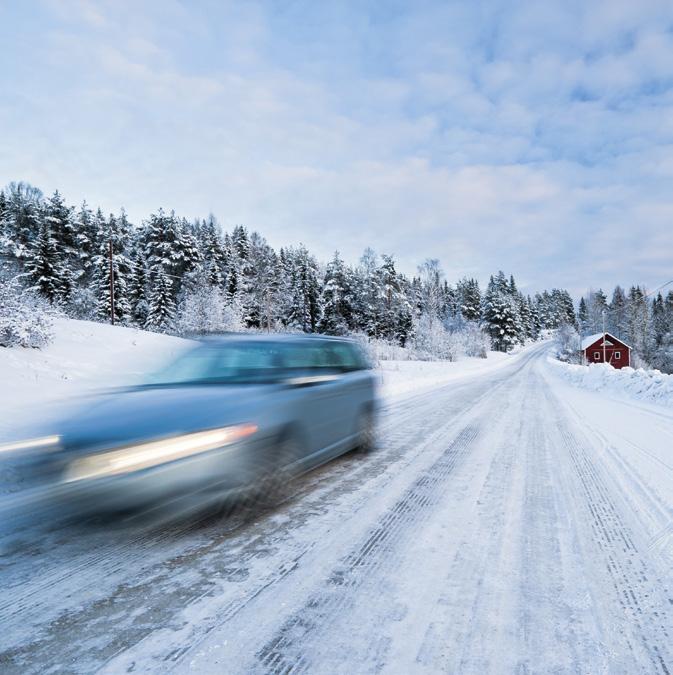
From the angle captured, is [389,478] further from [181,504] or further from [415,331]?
[415,331]

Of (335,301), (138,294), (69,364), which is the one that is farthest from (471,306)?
(69,364)

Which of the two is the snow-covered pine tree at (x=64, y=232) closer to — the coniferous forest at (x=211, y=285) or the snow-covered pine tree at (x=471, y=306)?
the coniferous forest at (x=211, y=285)

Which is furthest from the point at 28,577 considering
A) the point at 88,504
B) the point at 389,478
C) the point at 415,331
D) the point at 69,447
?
the point at 415,331

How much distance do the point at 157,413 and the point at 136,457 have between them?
0.43 metres

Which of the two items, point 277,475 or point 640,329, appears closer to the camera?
point 277,475

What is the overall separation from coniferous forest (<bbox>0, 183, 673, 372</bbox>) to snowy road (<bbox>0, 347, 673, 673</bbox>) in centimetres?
3484

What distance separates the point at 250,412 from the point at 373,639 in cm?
199

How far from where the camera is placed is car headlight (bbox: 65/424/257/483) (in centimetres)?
298

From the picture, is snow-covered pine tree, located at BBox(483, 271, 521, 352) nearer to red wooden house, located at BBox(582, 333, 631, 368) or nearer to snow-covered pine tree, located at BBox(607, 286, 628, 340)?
red wooden house, located at BBox(582, 333, 631, 368)

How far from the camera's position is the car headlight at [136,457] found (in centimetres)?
298

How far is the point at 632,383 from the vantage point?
14.4 m

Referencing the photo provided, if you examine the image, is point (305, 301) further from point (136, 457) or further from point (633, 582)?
point (633, 582)

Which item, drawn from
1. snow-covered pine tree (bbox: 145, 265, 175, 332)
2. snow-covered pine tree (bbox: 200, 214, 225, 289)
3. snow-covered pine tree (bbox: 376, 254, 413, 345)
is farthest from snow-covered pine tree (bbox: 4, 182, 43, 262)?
snow-covered pine tree (bbox: 376, 254, 413, 345)

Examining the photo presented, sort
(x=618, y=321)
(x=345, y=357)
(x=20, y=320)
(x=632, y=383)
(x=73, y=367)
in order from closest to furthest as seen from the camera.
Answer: (x=345, y=357), (x=20, y=320), (x=73, y=367), (x=632, y=383), (x=618, y=321)
